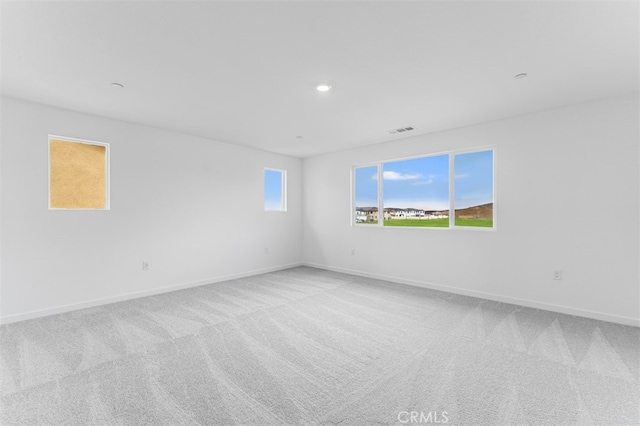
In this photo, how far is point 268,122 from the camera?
13.4 ft

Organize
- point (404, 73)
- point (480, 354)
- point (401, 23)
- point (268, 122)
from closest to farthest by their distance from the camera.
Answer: point (401, 23)
point (480, 354)
point (404, 73)
point (268, 122)

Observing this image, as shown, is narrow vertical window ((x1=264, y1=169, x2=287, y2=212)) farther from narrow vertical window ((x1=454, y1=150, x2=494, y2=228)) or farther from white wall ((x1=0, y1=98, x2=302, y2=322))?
narrow vertical window ((x1=454, y1=150, x2=494, y2=228))

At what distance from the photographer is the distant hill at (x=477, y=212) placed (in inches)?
164

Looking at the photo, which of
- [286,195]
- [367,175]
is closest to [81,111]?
[286,195]

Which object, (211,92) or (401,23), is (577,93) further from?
(211,92)

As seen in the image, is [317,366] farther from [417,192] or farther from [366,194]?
[366,194]

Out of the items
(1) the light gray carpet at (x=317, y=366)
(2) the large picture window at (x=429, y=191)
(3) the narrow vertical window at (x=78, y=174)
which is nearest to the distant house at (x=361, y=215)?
(2) the large picture window at (x=429, y=191)

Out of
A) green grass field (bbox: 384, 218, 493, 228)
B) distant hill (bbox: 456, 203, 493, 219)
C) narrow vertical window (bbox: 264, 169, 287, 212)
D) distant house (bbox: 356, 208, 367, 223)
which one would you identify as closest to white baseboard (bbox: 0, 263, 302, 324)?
narrow vertical window (bbox: 264, 169, 287, 212)

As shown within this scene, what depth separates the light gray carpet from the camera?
1762 millimetres

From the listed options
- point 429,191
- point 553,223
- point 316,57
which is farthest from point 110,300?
point 553,223

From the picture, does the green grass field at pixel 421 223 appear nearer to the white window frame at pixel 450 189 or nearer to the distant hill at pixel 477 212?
the white window frame at pixel 450 189

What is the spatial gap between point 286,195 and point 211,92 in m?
3.49

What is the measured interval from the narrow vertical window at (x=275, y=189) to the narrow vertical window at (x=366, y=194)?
1657 mm

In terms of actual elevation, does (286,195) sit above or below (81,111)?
below
